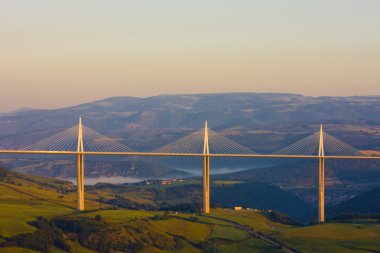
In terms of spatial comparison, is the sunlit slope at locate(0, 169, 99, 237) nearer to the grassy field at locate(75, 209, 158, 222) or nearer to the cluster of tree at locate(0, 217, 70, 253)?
the cluster of tree at locate(0, 217, 70, 253)

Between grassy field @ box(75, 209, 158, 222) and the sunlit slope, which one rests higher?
the sunlit slope

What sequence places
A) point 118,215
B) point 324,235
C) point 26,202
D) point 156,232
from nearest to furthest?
point 156,232
point 324,235
point 118,215
point 26,202

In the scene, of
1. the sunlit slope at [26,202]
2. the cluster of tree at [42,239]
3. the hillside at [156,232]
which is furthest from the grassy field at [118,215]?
the cluster of tree at [42,239]

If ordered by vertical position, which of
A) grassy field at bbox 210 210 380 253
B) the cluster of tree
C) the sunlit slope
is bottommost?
grassy field at bbox 210 210 380 253

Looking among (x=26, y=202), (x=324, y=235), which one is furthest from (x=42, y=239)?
(x=324, y=235)

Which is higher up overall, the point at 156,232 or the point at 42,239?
the point at 42,239

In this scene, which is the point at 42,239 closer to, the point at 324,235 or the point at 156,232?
the point at 156,232

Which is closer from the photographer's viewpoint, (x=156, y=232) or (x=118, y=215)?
(x=156, y=232)

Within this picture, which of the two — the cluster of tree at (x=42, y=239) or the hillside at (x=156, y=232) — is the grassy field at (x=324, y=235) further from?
the cluster of tree at (x=42, y=239)

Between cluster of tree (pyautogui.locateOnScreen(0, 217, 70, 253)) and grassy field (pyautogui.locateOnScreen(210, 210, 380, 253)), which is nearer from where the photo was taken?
cluster of tree (pyautogui.locateOnScreen(0, 217, 70, 253))

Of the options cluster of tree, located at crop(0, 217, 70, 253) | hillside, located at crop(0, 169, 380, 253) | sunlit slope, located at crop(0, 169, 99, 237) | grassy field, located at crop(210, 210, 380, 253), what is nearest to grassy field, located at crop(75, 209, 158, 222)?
hillside, located at crop(0, 169, 380, 253)

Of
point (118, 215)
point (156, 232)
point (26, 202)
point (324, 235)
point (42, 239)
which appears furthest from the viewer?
point (26, 202)
